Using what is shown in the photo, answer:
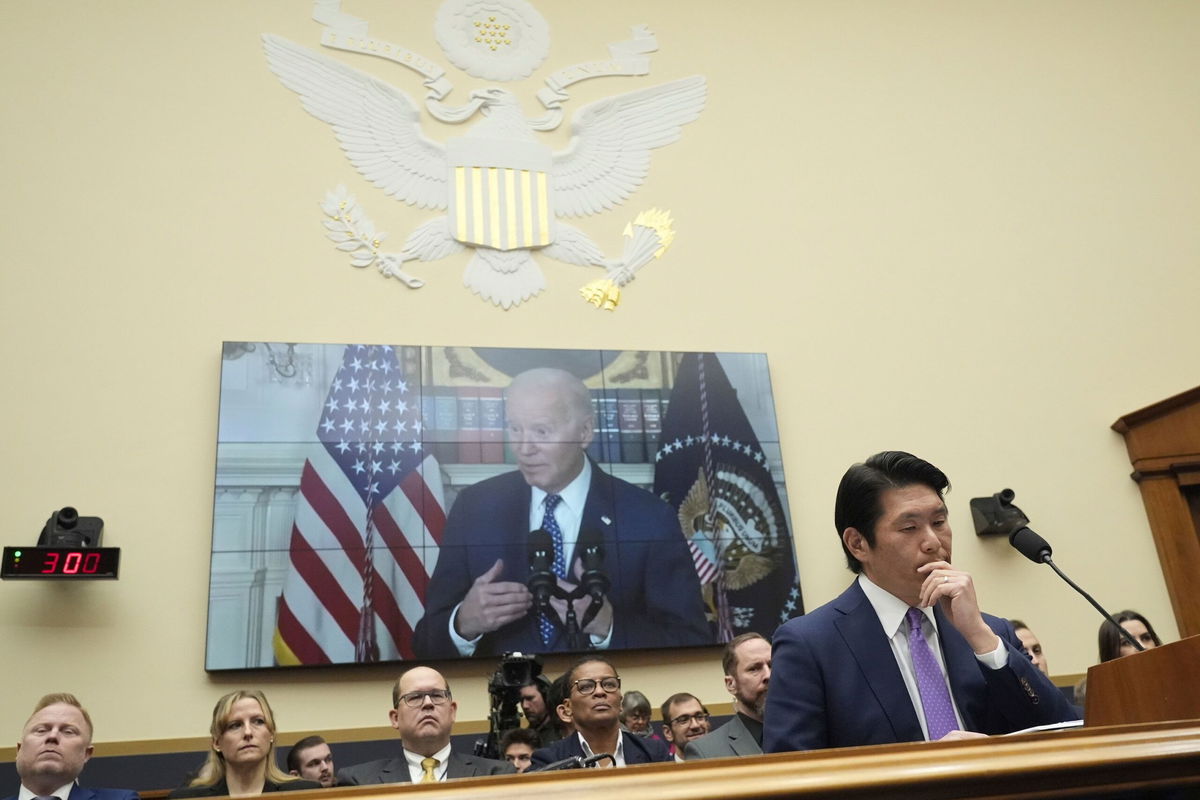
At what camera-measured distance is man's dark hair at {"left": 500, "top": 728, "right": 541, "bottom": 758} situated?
4.80m

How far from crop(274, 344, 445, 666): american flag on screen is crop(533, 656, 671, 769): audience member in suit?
5.11 ft

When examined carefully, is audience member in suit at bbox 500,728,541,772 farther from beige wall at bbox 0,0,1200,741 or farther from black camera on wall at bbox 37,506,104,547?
black camera on wall at bbox 37,506,104,547

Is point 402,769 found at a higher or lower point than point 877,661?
lower

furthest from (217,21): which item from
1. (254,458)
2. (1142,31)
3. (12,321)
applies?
(1142,31)

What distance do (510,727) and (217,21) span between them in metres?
4.78

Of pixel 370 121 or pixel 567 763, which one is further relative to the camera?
pixel 370 121

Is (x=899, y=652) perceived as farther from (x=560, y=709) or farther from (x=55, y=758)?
(x=55, y=758)

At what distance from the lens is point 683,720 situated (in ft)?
17.2

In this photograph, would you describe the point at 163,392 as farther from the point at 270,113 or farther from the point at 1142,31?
the point at 1142,31

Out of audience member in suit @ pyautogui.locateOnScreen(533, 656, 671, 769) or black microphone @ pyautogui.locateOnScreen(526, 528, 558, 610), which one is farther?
black microphone @ pyautogui.locateOnScreen(526, 528, 558, 610)

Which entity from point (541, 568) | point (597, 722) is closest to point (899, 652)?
point (597, 722)

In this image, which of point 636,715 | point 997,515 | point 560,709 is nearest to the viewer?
point 560,709

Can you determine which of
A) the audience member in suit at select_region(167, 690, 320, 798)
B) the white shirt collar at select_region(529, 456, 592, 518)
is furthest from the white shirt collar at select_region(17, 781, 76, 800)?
the white shirt collar at select_region(529, 456, 592, 518)

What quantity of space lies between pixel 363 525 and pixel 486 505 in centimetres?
68
